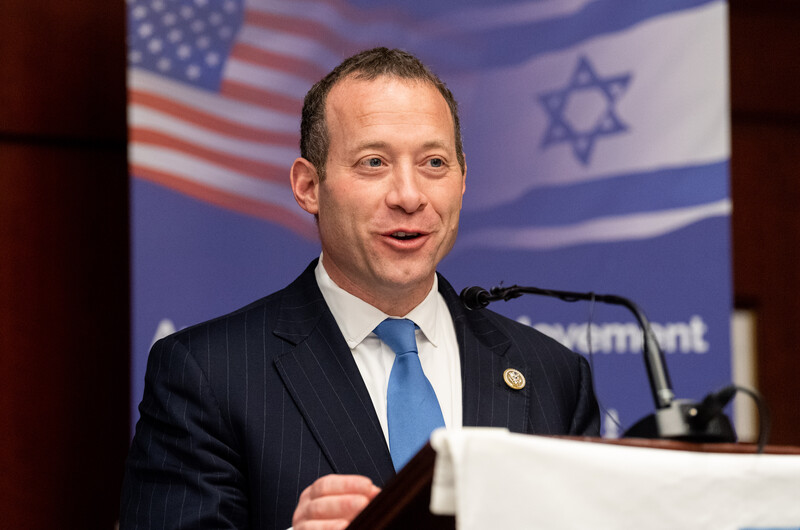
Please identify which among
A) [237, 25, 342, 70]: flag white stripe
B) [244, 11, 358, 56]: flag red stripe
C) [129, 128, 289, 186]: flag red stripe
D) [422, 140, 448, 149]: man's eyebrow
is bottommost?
[422, 140, 448, 149]: man's eyebrow

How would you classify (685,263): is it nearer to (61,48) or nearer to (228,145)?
(228,145)

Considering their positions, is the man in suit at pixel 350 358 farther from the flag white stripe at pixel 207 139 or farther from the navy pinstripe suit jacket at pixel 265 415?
the flag white stripe at pixel 207 139

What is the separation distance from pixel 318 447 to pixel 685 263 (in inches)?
94.1

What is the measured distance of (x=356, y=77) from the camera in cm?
238

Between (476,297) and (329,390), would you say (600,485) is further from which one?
(329,390)

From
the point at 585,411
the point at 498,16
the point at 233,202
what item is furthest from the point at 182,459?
the point at 498,16

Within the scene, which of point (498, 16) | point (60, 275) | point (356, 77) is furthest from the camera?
point (498, 16)

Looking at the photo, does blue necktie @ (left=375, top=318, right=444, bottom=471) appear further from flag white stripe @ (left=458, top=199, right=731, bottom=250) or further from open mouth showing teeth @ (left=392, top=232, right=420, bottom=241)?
flag white stripe @ (left=458, top=199, right=731, bottom=250)

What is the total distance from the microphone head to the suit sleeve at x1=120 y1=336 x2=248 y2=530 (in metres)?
0.59

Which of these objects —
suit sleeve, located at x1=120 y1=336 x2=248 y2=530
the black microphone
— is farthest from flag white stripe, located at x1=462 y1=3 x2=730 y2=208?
the black microphone

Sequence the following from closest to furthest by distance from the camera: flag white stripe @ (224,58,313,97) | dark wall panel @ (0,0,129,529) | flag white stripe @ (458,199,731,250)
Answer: flag white stripe @ (224,58,313,97) → dark wall panel @ (0,0,129,529) → flag white stripe @ (458,199,731,250)

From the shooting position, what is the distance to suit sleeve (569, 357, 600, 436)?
7.70ft

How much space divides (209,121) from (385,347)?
5.23ft

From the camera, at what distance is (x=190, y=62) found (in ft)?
11.4
